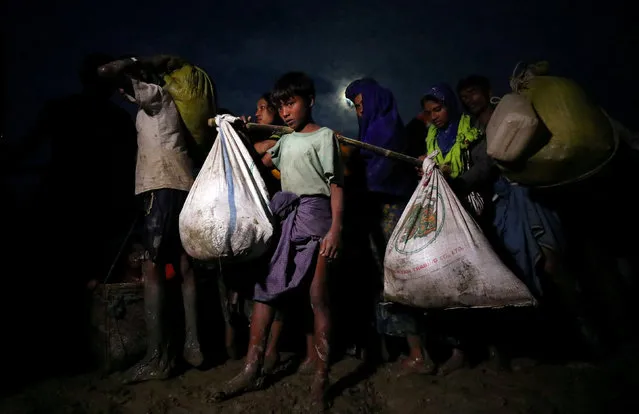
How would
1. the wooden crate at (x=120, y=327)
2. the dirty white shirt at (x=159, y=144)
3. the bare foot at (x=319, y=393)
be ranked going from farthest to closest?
the wooden crate at (x=120, y=327) → the dirty white shirt at (x=159, y=144) → the bare foot at (x=319, y=393)

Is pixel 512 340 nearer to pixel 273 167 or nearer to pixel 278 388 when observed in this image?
pixel 278 388

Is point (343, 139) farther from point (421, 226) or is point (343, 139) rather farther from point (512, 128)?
point (512, 128)

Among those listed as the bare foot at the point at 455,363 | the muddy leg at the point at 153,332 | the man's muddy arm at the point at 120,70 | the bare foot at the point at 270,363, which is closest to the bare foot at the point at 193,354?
the muddy leg at the point at 153,332

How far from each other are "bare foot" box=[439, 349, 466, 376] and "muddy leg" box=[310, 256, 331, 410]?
98 cm

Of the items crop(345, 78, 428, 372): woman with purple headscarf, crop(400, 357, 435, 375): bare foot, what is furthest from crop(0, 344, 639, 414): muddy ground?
crop(345, 78, 428, 372): woman with purple headscarf

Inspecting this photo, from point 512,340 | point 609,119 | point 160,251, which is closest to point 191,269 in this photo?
point 160,251

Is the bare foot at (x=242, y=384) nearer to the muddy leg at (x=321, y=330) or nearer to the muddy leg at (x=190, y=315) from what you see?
the muddy leg at (x=321, y=330)

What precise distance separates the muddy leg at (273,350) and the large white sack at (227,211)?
0.81 meters

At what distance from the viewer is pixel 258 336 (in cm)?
226

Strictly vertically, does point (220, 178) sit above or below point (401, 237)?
above

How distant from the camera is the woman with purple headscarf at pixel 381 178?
2.84 m

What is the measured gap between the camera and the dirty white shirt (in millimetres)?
2340

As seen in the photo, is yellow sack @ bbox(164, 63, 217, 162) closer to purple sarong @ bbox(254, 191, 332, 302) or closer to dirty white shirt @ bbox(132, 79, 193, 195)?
dirty white shirt @ bbox(132, 79, 193, 195)

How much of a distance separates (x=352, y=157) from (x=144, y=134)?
5.02ft
